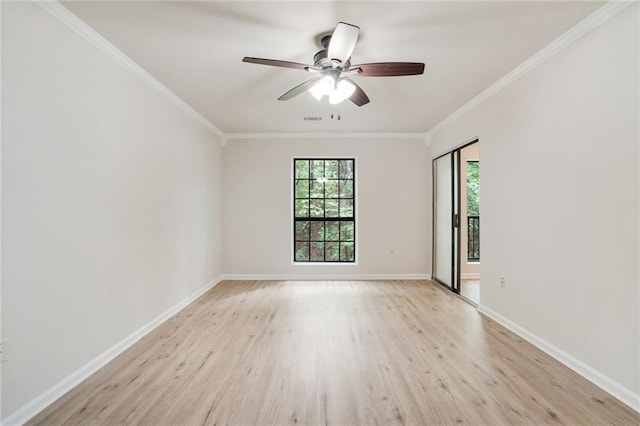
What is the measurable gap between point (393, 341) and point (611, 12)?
2.81 m

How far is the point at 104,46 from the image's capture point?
232 cm

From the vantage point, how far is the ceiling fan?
1963 mm

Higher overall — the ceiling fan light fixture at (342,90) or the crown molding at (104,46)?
the crown molding at (104,46)

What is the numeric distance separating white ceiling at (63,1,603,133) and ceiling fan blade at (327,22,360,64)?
21cm

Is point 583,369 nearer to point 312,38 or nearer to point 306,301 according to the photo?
point 306,301

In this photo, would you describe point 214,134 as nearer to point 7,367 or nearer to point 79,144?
point 79,144

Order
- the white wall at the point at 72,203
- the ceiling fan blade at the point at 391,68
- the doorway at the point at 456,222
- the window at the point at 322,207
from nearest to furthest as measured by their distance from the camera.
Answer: the white wall at the point at 72,203 < the ceiling fan blade at the point at 391,68 < the doorway at the point at 456,222 < the window at the point at 322,207

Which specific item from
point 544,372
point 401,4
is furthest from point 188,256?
point 544,372

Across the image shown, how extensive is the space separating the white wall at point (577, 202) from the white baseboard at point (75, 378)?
3455 mm

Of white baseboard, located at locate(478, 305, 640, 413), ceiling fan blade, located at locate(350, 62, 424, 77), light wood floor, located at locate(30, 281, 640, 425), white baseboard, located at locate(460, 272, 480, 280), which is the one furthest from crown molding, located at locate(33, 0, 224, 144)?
white baseboard, located at locate(460, 272, 480, 280)

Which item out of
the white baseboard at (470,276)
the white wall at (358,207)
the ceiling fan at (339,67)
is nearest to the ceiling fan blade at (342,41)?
the ceiling fan at (339,67)

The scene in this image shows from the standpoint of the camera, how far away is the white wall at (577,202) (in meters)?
Answer: 1.87

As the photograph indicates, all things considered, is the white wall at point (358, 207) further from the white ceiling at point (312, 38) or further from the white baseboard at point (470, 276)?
the white ceiling at point (312, 38)

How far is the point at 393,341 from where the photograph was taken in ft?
8.96
